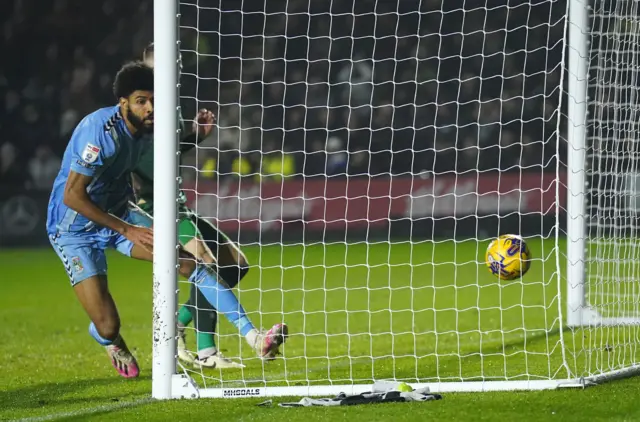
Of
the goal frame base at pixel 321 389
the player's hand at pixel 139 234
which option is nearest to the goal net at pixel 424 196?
the goal frame base at pixel 321 389

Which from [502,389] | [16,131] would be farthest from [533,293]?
[16,131]

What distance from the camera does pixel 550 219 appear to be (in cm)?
1666

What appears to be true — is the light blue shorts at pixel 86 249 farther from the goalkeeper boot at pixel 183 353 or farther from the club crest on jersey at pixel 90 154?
the goalkeeper boot at pixel 183 353

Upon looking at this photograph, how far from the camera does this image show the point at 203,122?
6.29 meters

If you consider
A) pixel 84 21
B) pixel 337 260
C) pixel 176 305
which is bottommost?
pixel 337 260

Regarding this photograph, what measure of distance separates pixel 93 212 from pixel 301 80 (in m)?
12.1

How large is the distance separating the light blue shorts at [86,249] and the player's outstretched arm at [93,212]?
1.01ft

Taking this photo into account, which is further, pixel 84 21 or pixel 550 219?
pixel 84 21

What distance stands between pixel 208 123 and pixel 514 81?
12.1 meters

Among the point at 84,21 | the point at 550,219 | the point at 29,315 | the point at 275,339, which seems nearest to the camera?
the point at 275,339

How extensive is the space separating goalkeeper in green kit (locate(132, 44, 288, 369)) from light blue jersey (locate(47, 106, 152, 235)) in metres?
0.16

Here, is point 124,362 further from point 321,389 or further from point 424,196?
point 424,196

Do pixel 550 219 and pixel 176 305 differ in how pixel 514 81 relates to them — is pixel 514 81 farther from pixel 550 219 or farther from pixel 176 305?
pixel 176 305

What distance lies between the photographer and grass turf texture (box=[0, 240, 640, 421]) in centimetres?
485
